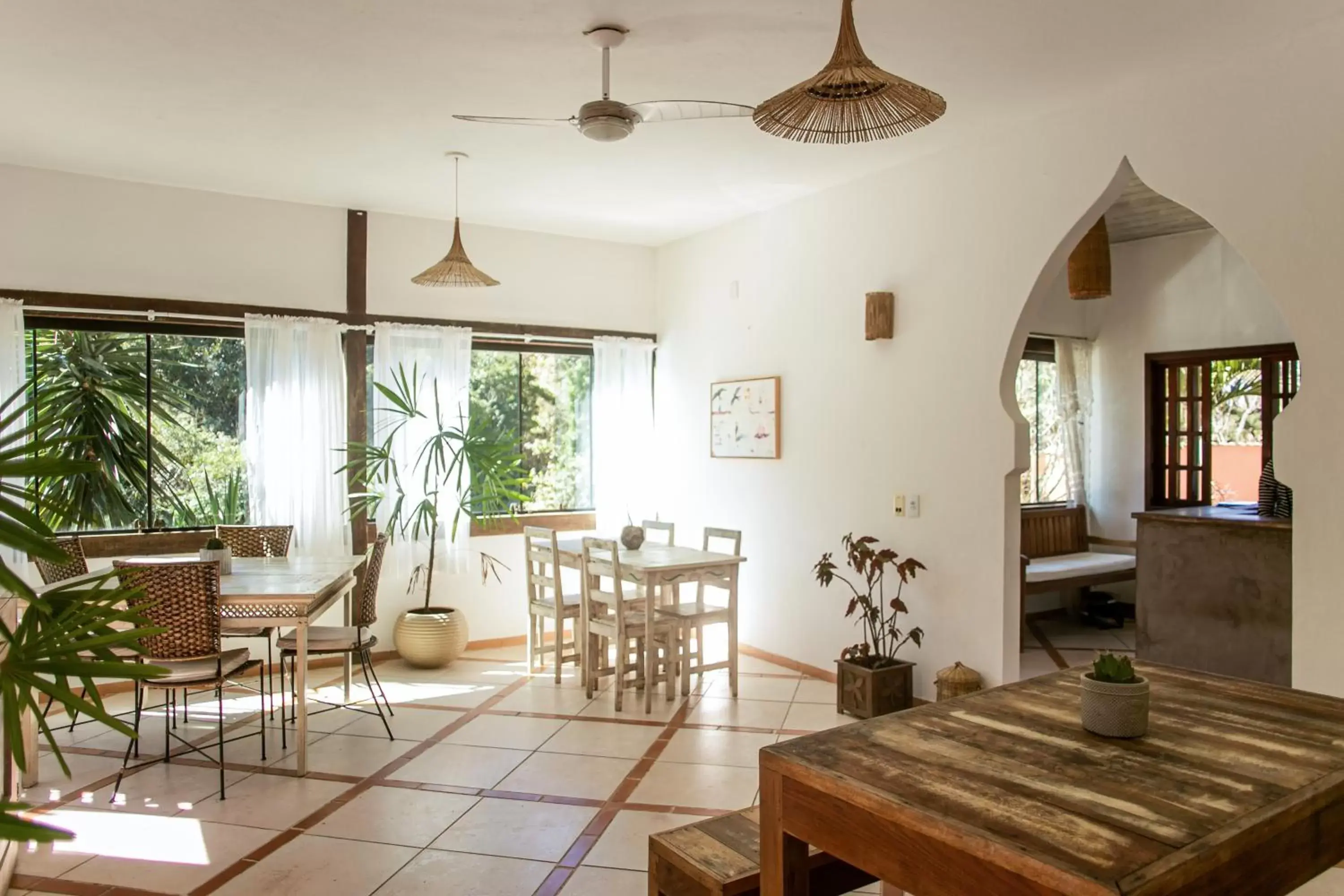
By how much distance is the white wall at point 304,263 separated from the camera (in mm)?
5133

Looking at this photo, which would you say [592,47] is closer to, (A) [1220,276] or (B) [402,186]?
(B) [402,186]

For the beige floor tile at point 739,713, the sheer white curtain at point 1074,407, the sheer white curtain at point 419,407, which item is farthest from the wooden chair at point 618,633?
the sheer white curtain at point 1074,407

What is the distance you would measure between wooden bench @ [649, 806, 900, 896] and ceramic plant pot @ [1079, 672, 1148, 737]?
24.3 inches

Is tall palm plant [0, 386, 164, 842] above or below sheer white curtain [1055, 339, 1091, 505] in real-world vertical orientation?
below

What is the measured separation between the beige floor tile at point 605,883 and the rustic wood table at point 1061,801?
4.36 feet

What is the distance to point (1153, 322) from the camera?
6906 millimetres

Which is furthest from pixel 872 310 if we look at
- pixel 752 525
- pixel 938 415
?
pixel 752 525

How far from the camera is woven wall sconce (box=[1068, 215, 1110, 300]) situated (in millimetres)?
5172

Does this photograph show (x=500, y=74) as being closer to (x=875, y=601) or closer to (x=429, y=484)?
(x=429, y=484)

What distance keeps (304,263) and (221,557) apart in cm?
229

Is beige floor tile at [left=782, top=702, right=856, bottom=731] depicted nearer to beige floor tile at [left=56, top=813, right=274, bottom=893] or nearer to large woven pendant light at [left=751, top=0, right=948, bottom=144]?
beige floor tile at [left=56, top=813, right=274, bottom=893]

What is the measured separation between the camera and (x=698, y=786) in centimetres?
384

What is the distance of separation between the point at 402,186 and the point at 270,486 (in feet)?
6.54

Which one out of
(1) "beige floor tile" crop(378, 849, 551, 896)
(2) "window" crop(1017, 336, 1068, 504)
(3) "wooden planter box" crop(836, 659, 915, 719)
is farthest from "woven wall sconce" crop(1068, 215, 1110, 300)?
(1) "beige floor tile" crop(378, 849, 551, 896)
